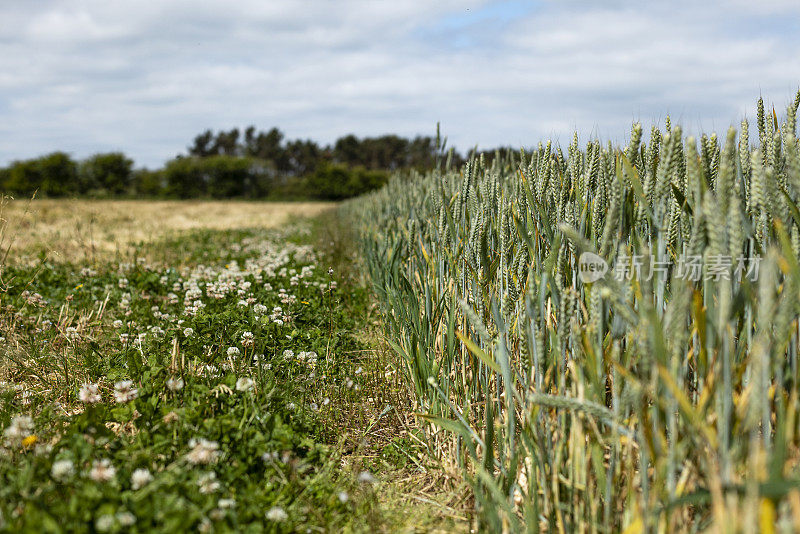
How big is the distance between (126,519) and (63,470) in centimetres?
31

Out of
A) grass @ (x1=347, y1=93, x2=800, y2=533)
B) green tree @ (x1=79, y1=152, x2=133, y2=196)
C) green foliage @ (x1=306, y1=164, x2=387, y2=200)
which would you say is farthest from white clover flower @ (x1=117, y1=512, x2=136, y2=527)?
green foliage @ (x1=306, y1=164, x2=387, y2=200)

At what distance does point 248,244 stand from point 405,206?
18.6ft

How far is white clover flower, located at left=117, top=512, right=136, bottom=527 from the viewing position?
1.40 m

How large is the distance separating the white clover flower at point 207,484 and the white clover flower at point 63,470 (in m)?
0.38

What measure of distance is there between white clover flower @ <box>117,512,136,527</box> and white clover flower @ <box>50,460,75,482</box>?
26 cm

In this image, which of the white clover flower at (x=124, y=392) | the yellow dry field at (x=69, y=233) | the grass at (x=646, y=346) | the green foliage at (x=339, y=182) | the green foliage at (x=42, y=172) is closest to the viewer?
the grass at (x=646, y=346)

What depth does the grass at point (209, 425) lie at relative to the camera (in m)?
1.57

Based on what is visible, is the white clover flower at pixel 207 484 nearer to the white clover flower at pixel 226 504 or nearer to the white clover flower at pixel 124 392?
the white clover flower at pixel 226 504

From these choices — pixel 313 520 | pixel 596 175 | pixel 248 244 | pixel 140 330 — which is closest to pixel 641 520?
pixel 313 520

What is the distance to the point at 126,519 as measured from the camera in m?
1.41

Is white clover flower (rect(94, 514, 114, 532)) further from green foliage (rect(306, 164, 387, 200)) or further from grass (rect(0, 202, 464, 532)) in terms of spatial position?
green foliage (rect(306, 164, 387, 200))

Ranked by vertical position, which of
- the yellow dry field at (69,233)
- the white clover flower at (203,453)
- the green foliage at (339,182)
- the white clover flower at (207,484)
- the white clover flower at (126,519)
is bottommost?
the white clover flower at (207,484)

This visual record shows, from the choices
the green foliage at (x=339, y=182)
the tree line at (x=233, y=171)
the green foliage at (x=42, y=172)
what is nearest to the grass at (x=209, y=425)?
the tree line at (x=233, y=171)

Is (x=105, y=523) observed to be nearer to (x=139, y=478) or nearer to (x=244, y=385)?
(x=139, y=478)
